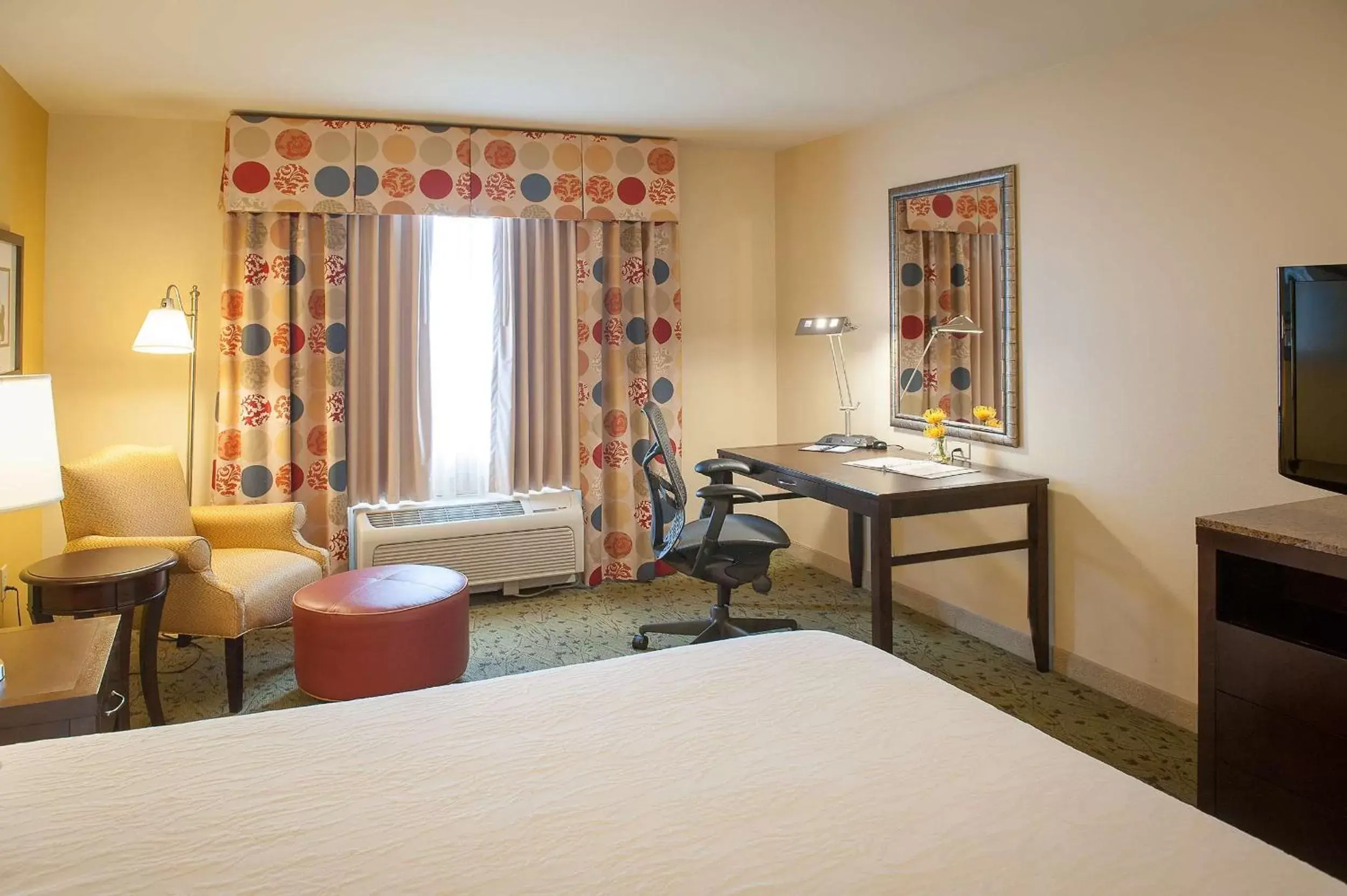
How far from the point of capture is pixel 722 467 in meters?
3.84

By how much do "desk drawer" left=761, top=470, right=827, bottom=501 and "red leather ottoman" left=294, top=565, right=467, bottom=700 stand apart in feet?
4.69

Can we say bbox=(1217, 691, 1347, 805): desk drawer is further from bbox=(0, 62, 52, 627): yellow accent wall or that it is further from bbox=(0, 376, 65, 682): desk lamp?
bbox=(0, 62, 52, 627): yellow accent wall

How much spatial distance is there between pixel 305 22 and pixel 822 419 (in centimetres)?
312

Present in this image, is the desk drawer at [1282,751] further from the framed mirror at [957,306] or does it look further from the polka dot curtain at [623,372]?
the polka dot curtain at [623,372]

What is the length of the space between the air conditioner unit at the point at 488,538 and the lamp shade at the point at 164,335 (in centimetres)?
113

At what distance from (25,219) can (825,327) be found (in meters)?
3.52

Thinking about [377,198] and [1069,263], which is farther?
[377,198]

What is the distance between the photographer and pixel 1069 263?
3498 millimetres

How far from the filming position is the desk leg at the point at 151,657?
3107 mm

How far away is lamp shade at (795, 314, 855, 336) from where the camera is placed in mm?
4402

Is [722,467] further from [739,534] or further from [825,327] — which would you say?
[825,327]

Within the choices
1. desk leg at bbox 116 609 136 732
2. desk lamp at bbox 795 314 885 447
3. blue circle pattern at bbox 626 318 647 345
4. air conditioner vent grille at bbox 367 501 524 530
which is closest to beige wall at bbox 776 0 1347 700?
desk lamp at bbox 795 314 885 447

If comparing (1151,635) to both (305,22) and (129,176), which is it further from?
(129,176)

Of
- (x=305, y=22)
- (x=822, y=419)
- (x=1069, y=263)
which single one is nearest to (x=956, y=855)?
(x=1069, y=263)
